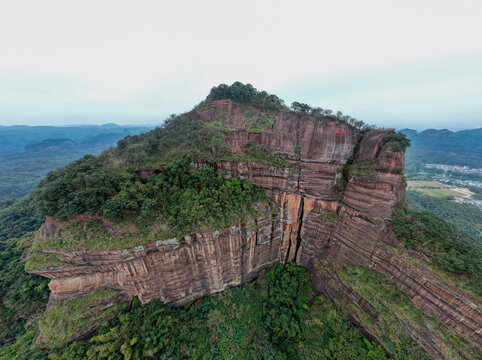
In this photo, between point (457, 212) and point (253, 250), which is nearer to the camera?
point (253, 250)

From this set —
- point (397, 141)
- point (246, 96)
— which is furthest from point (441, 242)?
point (246, 96)

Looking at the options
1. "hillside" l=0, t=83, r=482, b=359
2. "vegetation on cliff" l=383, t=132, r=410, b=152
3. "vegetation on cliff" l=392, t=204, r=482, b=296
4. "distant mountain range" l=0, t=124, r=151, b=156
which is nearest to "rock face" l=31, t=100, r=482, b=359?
"hillside" l=0, t=83, r=482, b=359

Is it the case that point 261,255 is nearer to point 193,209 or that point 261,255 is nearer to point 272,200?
point 272,200

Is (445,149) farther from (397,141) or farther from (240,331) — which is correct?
(240,331)

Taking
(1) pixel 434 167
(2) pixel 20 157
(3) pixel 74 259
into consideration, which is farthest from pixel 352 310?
(2) pixel 20 157

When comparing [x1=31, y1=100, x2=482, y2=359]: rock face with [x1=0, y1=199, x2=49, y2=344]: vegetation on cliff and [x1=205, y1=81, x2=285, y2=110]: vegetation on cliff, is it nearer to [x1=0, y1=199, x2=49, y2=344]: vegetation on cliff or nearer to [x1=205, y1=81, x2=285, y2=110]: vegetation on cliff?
[x1=205, y1=81, x2=285, y2=110]: vegetation on cliff

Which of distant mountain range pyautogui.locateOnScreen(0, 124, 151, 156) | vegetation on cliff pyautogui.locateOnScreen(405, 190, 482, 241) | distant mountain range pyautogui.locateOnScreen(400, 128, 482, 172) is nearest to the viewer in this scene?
vegetation on cliff pyautogui.locateOnScreen(405, 190, 482, 241)
